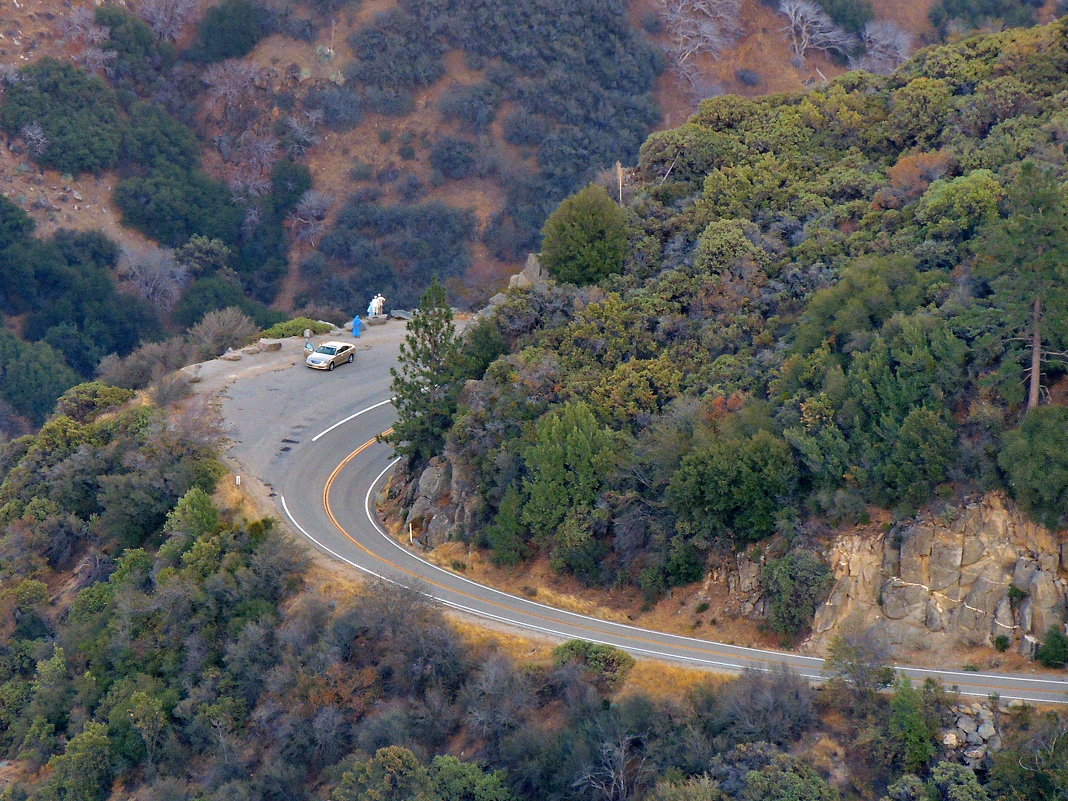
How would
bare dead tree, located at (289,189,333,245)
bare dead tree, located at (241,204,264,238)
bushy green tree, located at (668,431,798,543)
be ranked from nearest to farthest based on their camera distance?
1. bushy green tree, located at (668,431,798,543)
2. bare dead tree, located at (241,204,264,238)
3. bare dead tree, located at (289,189,333,245)

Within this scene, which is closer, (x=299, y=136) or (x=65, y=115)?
(x=65, y=115)

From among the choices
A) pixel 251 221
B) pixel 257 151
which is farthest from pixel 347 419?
pixel 257 151

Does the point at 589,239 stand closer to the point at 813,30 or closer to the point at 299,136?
the point at 299,136

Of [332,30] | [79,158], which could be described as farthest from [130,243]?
[332,30]

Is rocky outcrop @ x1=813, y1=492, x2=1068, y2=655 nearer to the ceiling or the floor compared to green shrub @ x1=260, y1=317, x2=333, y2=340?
nearer to the floor

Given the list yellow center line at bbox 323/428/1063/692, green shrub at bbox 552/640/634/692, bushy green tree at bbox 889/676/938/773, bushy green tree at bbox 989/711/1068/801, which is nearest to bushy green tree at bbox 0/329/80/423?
yellow center line at bbox 323/428/1063/692

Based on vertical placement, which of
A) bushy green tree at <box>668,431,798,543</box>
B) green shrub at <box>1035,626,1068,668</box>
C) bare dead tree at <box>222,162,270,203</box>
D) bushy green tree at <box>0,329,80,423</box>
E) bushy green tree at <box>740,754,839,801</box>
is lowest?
bushy green tree at <box>740,754,839,801</box>

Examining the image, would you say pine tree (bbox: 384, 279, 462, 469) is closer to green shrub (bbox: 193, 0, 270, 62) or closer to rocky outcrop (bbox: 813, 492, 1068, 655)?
rocky outcrop (bbox: 813, 492, 1068, 655)

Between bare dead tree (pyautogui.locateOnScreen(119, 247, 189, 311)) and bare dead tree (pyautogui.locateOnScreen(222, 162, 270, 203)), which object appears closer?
bare dead tree (pyautogui.locateOnScreen(119, 247, 189, 311))
